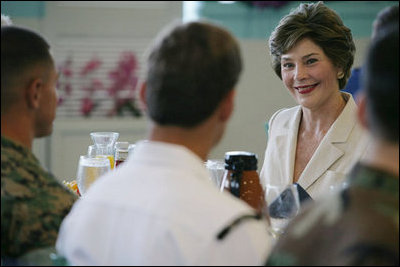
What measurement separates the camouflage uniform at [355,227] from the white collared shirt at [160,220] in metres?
0.11

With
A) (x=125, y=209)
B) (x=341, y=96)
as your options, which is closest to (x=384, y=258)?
(x=125, y=209)

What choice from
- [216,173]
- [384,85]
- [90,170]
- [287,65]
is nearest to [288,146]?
[287,65]

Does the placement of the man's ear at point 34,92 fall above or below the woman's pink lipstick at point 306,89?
above

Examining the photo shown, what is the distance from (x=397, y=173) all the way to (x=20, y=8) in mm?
4226

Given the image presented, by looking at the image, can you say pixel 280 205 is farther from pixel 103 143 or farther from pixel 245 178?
pixel 103 143

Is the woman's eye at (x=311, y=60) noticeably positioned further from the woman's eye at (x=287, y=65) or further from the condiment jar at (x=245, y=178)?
the condiment jar at (x=245, y=178)

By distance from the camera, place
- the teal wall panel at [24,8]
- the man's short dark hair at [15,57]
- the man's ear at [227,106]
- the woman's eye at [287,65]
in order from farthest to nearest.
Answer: the teal wall panel at [24,8] → the woman's eye at [287,65] → the man's short dark hair at [15,57] → the man's ear at [227,106]

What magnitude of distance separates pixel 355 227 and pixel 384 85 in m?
0.22

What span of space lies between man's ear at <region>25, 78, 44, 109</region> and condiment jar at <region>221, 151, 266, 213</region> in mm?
464

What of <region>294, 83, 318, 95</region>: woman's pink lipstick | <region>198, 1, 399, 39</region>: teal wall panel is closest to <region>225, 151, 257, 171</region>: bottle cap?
<region>294, 83, 318, 95</region>: woman's pink lipstick

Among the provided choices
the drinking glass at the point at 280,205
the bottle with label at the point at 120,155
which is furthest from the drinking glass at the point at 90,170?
the drinking glass at the point at 280,205

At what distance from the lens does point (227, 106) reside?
118 centimetres

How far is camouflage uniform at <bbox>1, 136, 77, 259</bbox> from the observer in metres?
1.26

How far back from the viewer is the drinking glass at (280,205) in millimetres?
1565
